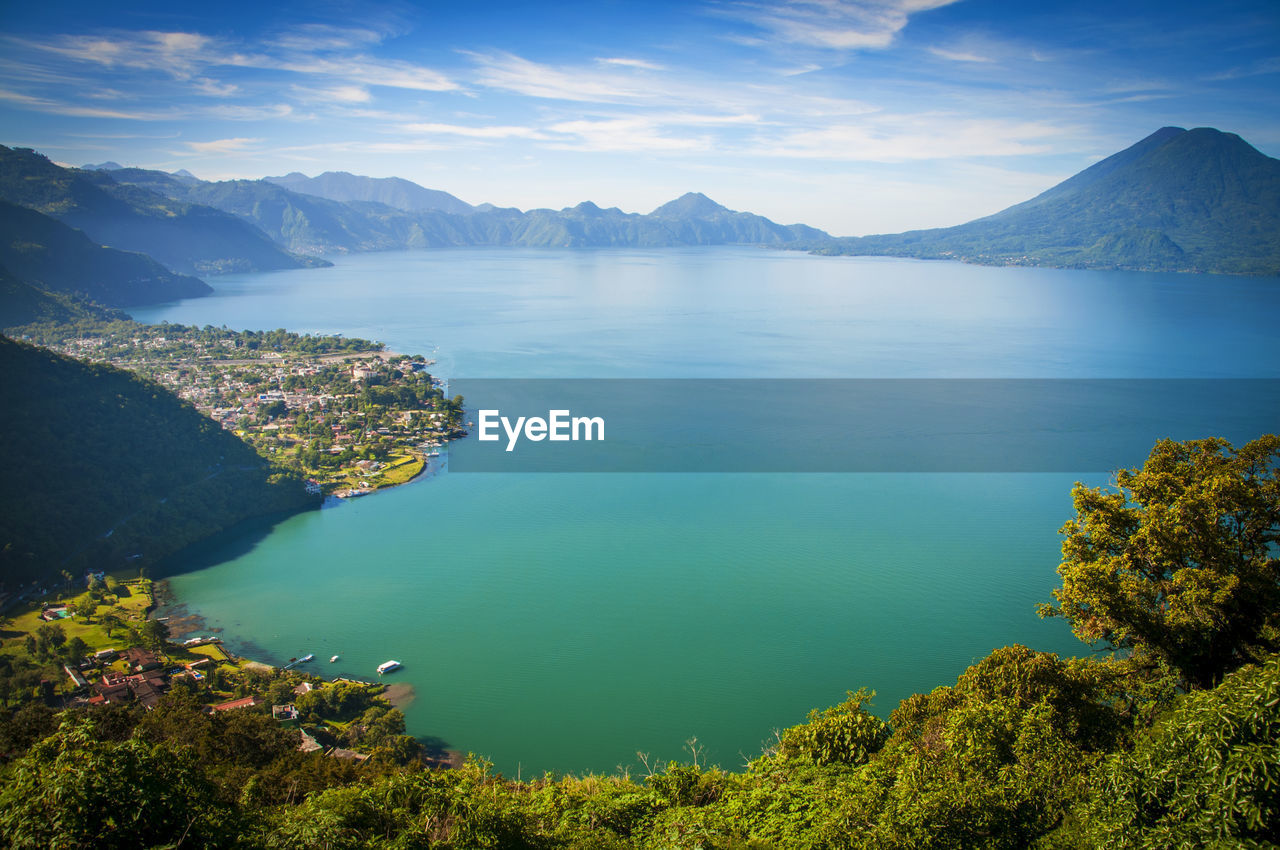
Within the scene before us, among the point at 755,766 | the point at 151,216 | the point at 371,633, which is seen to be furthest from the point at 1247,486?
the point at 151,216

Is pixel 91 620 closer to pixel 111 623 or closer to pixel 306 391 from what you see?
pixel 111 623

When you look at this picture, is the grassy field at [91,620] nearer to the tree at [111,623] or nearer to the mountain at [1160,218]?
the tree at [111,623]

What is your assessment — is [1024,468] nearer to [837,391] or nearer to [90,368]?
[837,391]

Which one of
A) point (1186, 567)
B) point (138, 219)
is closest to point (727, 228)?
point (138, 219)

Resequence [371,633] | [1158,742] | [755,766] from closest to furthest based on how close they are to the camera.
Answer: [1158,742] < [755,766] < [371,633]

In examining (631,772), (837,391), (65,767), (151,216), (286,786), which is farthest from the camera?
(151,216)

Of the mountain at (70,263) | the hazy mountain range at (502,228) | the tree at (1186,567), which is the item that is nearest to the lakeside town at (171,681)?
the tree at (1186,567)

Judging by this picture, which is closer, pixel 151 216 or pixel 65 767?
pixel 65 767
